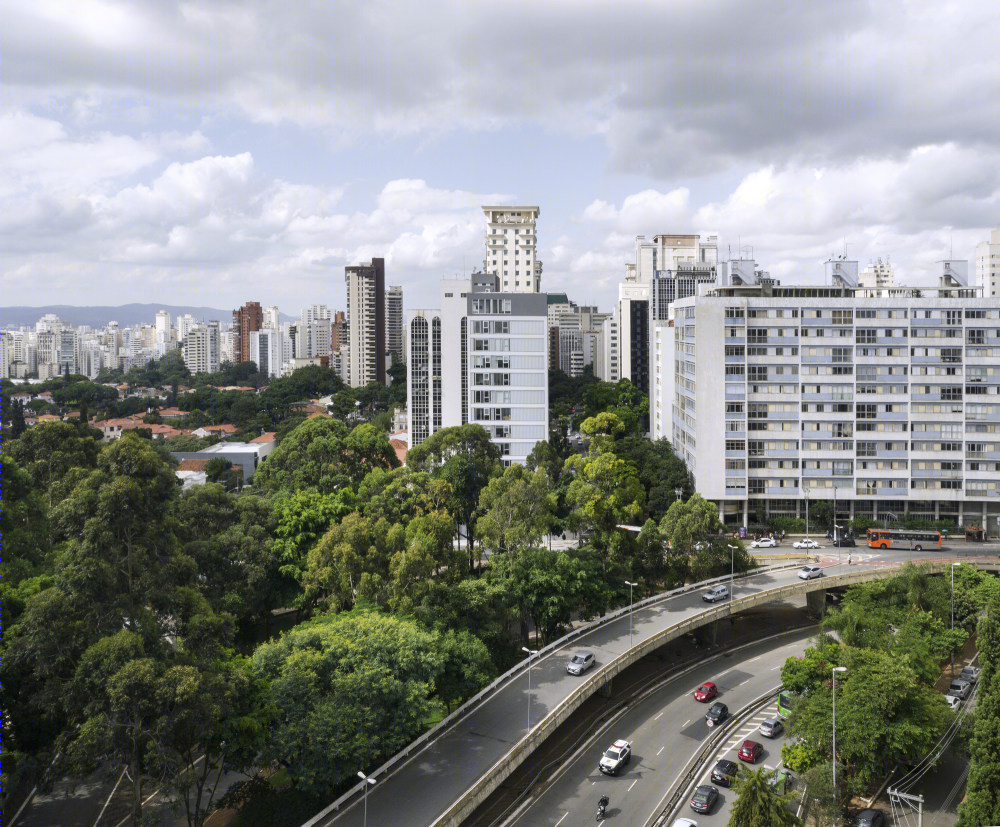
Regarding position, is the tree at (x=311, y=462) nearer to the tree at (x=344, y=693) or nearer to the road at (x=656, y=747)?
the tree at (x=344, y=693)

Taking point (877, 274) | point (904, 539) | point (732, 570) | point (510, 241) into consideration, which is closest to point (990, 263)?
point (877, 274)

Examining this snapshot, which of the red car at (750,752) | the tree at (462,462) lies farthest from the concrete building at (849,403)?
the red car at (750,752)

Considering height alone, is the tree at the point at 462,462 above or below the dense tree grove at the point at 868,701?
above

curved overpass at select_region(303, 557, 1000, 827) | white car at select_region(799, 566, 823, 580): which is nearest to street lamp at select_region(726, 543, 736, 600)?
curved overpass at select_region(303, 557, 1000, 827)

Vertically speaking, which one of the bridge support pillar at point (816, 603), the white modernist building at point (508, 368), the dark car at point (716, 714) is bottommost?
the dark car at point (716, 714)

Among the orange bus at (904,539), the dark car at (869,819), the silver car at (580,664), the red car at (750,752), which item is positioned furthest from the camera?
the orange bus at (904,539)

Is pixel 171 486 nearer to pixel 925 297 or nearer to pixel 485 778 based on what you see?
pixel 485 778

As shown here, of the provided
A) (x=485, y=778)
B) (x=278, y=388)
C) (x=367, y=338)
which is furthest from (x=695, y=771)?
(x=367, y=338)
